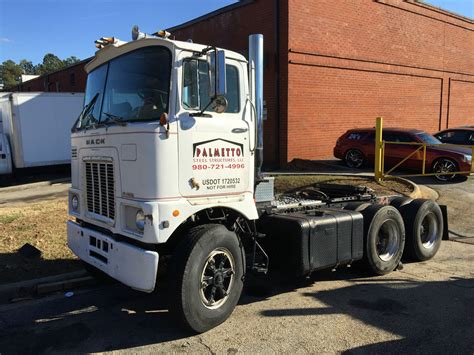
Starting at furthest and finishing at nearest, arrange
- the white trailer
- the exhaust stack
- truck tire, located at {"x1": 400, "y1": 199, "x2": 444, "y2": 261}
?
1. the white trailer
2. truck tire, located at {"x1": 400, "y1": 199, "x2": 444, "y2": 261}
3. the exhaust stack

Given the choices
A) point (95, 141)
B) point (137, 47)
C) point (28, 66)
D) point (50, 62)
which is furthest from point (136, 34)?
point (28, 66)

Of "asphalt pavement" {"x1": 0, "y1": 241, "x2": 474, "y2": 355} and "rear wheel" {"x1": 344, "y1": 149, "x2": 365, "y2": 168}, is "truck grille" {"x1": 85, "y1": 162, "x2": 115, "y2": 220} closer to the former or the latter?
"asphalt pavement" {"x1": 0, "y1": 241, "x2": 474, "y2": 355}

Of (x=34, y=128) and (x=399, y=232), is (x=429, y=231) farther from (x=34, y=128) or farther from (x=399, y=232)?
(x=34, y=128)

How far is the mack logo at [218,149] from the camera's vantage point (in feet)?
14.6

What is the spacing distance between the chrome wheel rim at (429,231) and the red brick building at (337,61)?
10568 mm

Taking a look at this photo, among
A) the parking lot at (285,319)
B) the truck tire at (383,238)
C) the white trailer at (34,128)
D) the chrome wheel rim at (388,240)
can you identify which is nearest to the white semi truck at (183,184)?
the parking lot at (285,319)

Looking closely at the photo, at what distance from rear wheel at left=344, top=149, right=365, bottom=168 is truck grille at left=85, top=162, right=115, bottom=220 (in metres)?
13.5

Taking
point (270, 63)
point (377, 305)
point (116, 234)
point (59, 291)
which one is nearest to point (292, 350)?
point (377, 305)

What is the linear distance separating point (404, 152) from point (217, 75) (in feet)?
41.9

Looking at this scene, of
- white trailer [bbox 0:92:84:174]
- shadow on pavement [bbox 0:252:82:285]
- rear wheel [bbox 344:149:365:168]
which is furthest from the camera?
rear wheel [bbox 344:149:365:168]

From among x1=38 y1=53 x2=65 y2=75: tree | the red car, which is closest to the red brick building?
the red car

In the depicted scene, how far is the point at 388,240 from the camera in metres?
6.62

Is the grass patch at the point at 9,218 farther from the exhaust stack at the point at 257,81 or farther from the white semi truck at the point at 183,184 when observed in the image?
the exhaust stack at the point at 257,81

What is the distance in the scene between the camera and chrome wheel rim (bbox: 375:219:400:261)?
257 inches
